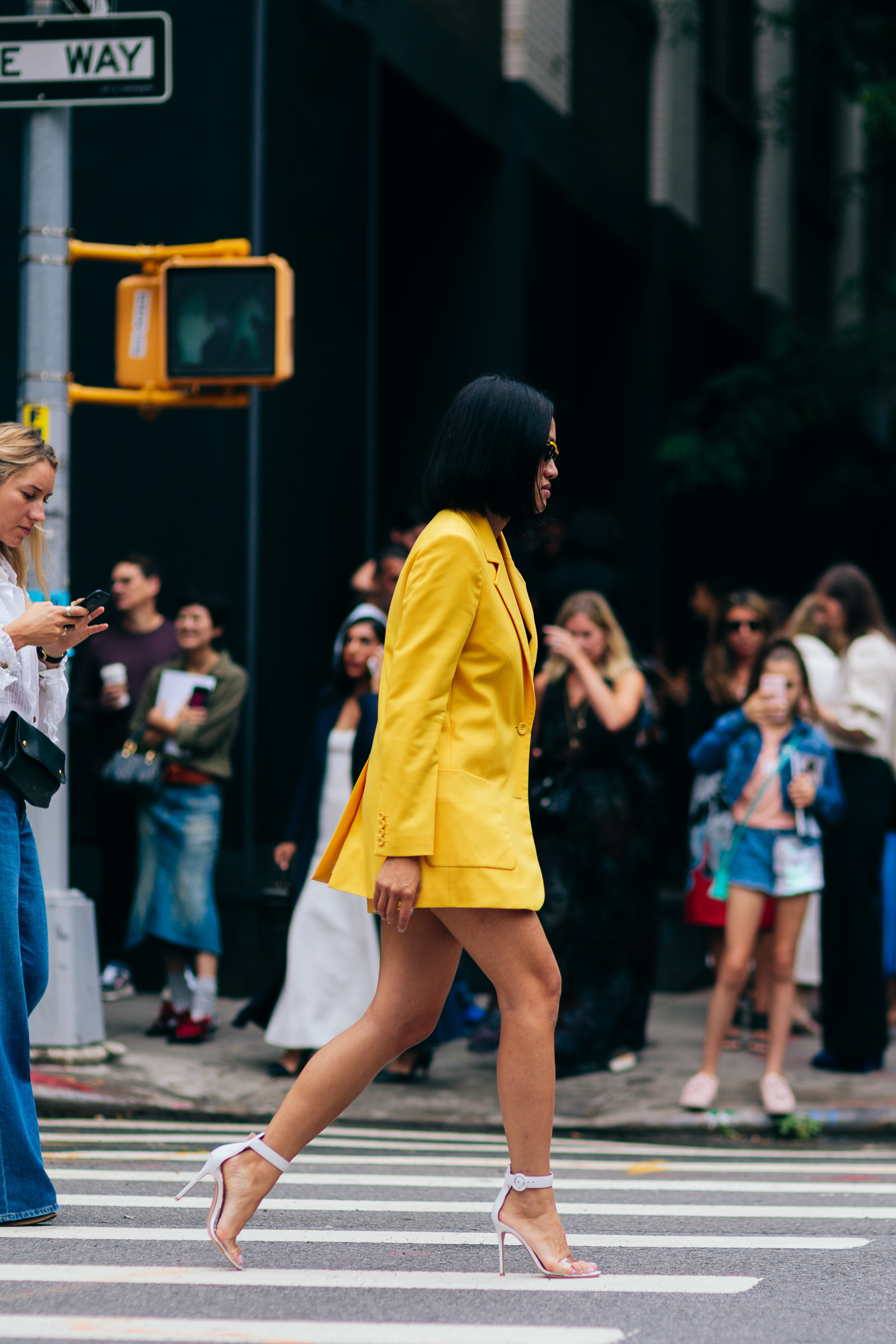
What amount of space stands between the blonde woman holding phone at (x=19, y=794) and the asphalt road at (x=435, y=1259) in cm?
20

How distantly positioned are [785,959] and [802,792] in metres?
0.70

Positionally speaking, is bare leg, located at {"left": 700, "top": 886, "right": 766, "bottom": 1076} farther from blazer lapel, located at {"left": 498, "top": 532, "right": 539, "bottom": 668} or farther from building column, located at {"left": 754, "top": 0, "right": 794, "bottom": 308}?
building column, located at {"left": 754, "top": 0, "right": 794, "bottom": 308}

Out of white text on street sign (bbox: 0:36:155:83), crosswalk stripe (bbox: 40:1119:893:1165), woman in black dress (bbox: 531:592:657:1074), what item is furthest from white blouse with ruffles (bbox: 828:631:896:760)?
white text on street sign (bbox: 0:36:155:83)

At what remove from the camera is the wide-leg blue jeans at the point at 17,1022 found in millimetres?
4715

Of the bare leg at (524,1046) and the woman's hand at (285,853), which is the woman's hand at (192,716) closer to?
the woman's hand at (285,853)

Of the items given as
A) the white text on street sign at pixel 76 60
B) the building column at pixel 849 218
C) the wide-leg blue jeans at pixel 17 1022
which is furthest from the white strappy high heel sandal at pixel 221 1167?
the building column at pixel 849 218

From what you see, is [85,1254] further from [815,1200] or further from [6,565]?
[815,1200]

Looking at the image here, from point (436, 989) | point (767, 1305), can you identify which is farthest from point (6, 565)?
point (767, 1305)

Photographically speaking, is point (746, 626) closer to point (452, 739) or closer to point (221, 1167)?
point (452, 739)

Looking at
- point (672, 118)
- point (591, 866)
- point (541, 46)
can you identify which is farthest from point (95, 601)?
point (672, 118)

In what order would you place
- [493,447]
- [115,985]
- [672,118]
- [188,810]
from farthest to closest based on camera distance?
[672,118] < [115,985] < [188,810] < [493,447]

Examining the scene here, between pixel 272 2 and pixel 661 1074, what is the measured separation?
6.34 metres

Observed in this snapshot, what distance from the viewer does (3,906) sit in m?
4.78

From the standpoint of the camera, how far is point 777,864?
7.79m
